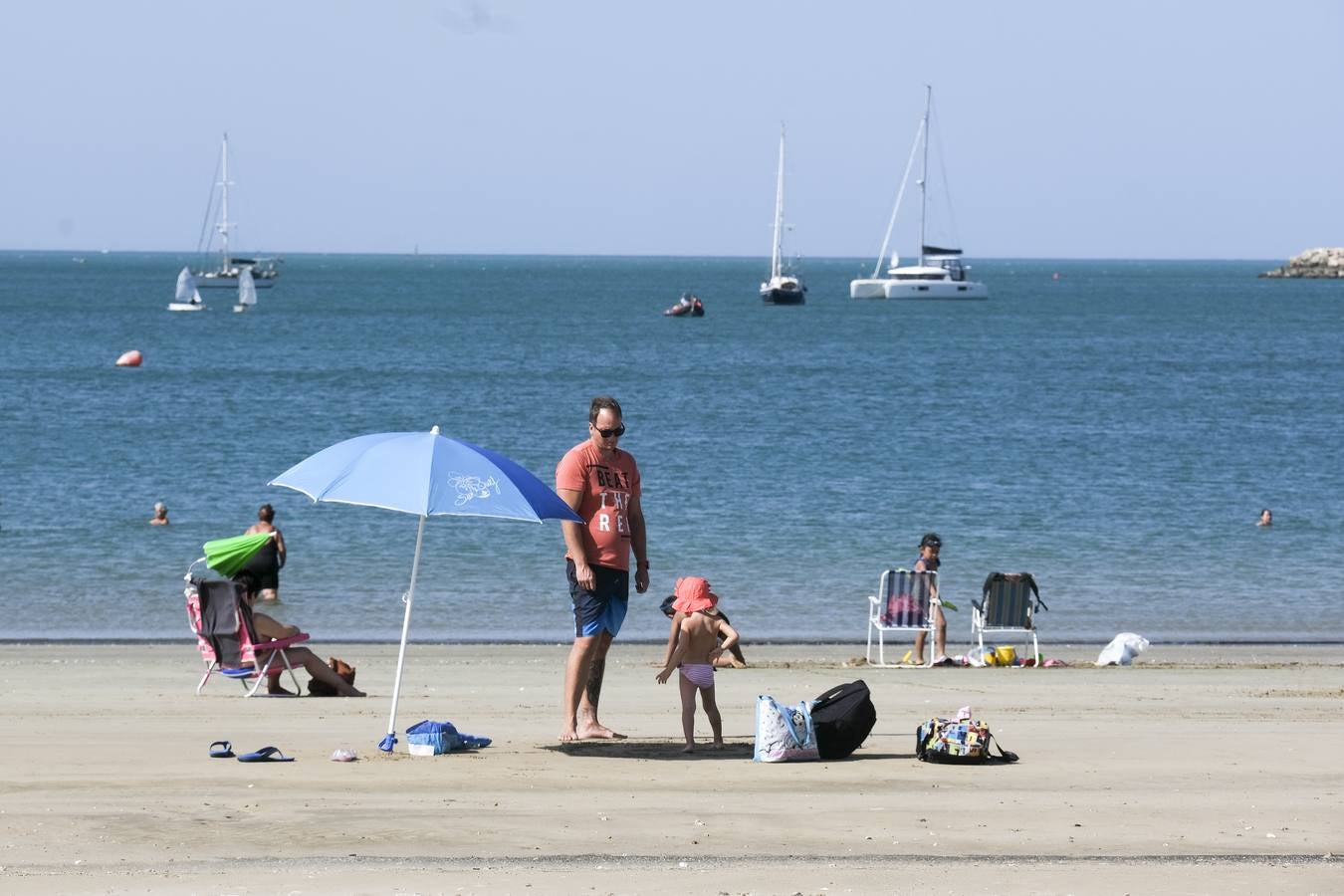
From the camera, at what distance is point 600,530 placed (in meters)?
8.92

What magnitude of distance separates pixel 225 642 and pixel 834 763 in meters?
4.51

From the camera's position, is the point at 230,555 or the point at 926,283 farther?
the point at 926,283

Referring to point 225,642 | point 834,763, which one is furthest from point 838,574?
point 834,763

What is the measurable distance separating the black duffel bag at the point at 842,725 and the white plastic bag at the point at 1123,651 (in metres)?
6.01

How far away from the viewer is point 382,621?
699 inches

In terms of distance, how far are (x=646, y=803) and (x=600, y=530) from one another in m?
1.52

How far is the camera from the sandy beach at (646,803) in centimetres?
691

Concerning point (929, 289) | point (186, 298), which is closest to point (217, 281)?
point (186, 298)

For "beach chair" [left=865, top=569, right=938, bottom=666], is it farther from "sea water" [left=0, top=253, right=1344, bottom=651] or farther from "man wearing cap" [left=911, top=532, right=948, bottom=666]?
"sea water" [left=0, top=253, right=1344, bottom=651]

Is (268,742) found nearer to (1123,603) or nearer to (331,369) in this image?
(1123,603)

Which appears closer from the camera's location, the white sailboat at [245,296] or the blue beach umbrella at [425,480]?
the blue beach umbrella at [425,480]

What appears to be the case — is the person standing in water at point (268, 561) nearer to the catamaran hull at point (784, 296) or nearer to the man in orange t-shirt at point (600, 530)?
the man in orange t-shirt at point (600, 530)

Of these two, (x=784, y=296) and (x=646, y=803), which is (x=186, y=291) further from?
(x=646, y=803)

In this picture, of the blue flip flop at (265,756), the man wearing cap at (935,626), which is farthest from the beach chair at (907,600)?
the blue flip flop at (265,756)
